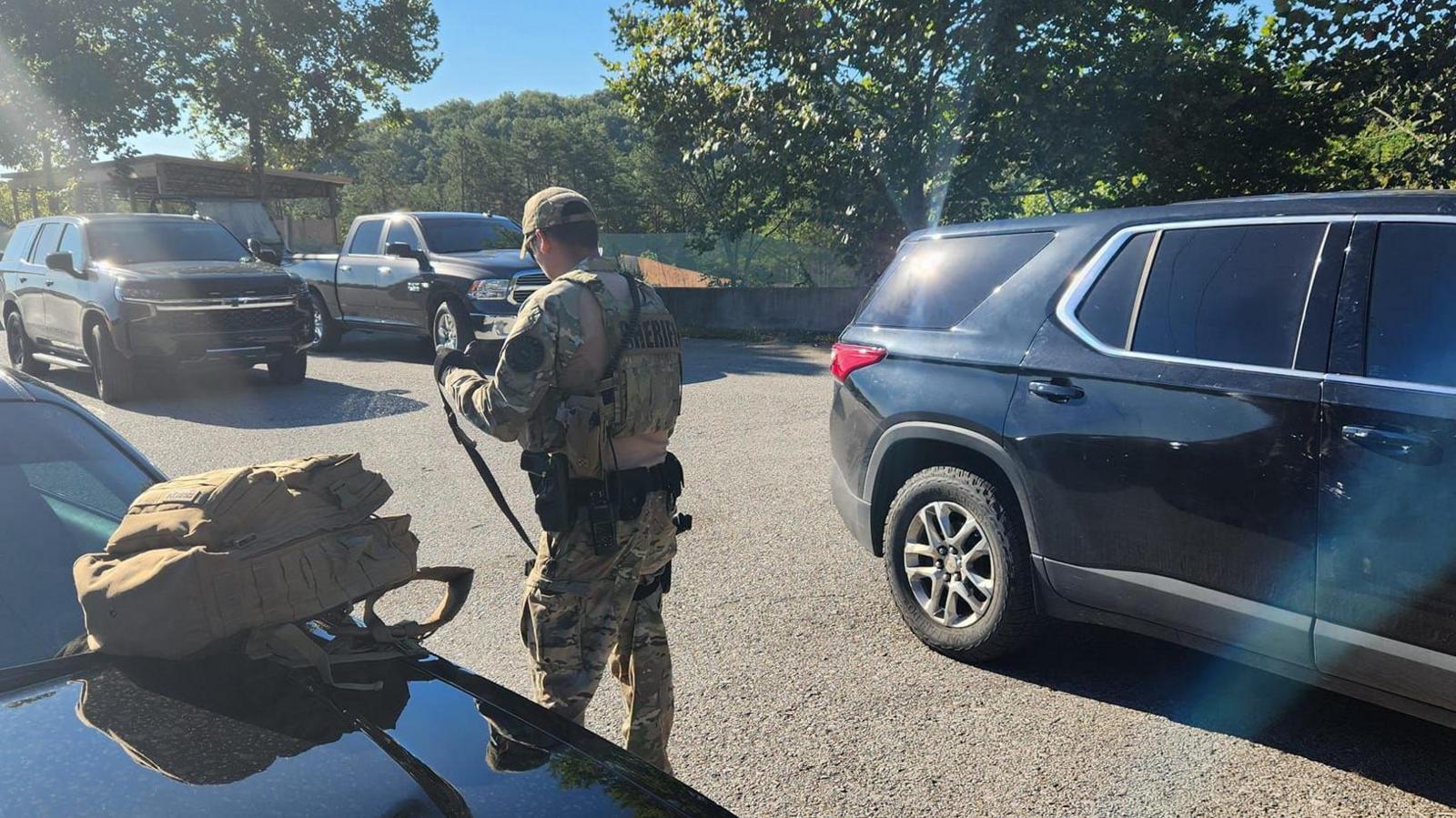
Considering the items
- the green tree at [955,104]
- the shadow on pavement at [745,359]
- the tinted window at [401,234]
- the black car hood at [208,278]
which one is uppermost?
the green tree at [955,104]

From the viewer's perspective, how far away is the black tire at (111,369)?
9.41 metres

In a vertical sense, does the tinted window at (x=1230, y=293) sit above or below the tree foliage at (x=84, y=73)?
below

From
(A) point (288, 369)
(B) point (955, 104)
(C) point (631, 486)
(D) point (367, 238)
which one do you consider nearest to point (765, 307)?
(B) point (955, 104)

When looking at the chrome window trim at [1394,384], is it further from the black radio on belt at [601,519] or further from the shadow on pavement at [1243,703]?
the black radio on belt at [601,519]

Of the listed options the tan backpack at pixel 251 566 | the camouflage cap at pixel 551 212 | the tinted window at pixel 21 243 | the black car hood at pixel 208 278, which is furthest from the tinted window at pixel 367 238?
the tan backpack at pixel 251 566

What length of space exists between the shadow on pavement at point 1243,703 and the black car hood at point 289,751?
7.22ft

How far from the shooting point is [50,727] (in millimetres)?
1749

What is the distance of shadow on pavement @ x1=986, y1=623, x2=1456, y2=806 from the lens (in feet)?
10.0

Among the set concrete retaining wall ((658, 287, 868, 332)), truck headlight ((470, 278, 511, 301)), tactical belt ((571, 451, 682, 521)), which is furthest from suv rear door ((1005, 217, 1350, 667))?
concrete retaining wall ((658, 287, 868, 332))

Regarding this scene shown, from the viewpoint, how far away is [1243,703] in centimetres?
348

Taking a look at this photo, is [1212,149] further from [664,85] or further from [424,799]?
[424,799]

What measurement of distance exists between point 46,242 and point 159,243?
169cm

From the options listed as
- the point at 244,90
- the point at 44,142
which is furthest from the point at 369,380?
the point at 44,142

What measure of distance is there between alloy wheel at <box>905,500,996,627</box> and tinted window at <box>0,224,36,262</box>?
37.8 ft
